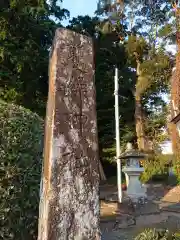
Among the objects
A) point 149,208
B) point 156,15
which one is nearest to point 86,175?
point 149,208

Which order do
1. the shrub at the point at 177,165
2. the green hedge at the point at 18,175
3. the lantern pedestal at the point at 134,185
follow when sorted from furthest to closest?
the shrub at the point at 177,165 → the lantern pedestal at the point at 134,185 → the green hedge at the point at 18,175

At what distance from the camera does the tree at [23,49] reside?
12914 mm

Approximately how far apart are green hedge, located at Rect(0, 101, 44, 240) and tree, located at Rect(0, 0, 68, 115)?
30.4ft

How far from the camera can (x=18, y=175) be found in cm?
384

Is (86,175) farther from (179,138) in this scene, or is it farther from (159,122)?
(159,122)

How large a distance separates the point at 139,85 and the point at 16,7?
870 centimetres

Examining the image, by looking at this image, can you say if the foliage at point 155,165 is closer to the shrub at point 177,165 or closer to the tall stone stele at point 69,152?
the shrub at point 177,165

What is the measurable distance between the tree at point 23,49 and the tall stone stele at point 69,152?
10071 millimetres

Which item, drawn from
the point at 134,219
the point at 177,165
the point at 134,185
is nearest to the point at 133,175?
the point at 134,185

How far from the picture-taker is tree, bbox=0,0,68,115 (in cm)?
1291

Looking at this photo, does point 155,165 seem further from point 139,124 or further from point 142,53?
point 142,53

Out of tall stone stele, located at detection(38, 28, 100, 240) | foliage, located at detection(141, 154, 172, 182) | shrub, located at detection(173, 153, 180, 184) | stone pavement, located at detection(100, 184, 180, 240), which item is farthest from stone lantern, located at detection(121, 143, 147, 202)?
tall stone stele, located at detection(38, 28, 100, 240)

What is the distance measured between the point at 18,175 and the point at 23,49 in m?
10.2

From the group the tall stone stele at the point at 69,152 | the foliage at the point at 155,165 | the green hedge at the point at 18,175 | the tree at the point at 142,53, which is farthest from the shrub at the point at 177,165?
the tall stone stele at the point at 69,152
